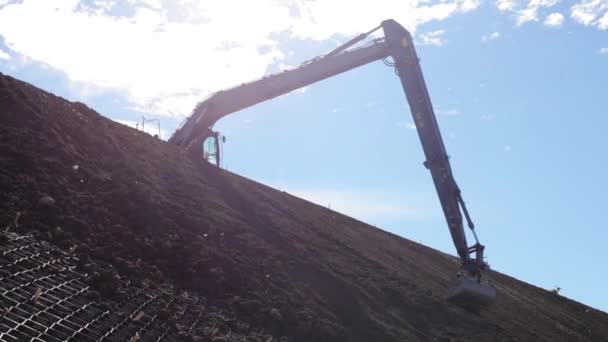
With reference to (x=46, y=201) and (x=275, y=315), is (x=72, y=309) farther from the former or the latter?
(x=275, y=315)

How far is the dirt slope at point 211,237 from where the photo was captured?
35.1 ft

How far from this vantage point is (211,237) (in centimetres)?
1298

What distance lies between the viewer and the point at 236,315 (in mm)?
10297

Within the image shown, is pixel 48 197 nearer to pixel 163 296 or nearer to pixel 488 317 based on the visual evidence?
pixel 163 296

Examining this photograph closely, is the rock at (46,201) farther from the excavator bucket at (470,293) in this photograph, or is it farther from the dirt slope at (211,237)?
the excavator bucket at (470,293)

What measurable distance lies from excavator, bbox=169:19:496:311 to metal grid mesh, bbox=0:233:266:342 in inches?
307

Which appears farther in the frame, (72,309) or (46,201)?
(46,201)

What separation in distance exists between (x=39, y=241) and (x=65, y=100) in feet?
31.0

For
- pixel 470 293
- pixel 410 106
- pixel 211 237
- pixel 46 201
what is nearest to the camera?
pixel 46 201

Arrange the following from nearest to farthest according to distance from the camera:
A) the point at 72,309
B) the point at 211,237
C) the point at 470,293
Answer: the point at 72,309 < the point at 211,237 < the point at 470,293

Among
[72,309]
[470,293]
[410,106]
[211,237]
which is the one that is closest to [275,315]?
[211,237]

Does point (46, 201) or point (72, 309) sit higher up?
point (46, 201)

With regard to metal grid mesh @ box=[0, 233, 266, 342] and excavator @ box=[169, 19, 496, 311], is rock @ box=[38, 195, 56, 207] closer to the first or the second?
metal grid mesh @ box=[0, 233, 266, 342]

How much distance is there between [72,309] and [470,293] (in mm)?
9863
